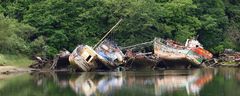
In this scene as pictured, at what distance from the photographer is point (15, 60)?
187ft

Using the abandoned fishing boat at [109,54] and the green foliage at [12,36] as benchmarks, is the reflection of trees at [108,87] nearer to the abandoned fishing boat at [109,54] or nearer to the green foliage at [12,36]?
the abandoned fishing boat at [109,54]

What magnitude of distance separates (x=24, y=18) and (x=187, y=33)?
19596 mm

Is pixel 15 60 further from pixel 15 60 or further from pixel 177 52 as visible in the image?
pixel 177 52

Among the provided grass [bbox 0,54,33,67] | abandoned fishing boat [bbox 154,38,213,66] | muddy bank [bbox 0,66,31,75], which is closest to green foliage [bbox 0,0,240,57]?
grass [bbox 0,54,33,67]

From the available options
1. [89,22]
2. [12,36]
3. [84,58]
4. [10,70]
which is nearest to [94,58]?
[84,58]

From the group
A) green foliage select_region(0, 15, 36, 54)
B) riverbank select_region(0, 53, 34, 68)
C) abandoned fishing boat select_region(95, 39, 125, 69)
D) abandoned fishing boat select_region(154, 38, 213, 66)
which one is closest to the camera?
riverbank select_region(0, 53, 34, 68)

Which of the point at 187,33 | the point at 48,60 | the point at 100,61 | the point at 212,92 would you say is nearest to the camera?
the point at 212,92

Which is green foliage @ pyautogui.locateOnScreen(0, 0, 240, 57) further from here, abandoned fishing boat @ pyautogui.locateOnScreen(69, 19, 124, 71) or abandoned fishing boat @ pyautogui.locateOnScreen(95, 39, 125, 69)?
abandoned fishing boat @ pyautogui.locateOnScreen(69, 19, 124, 71)

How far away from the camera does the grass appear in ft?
180

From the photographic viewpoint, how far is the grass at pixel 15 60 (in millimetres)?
54884

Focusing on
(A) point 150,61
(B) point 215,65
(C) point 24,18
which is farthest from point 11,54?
(B) point 215,65

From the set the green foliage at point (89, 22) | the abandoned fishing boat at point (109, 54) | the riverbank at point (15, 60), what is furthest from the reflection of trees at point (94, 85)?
the green foliage at point (89, 22)

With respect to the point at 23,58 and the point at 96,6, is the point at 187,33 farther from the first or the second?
the point at 23,58

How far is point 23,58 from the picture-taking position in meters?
59.2
